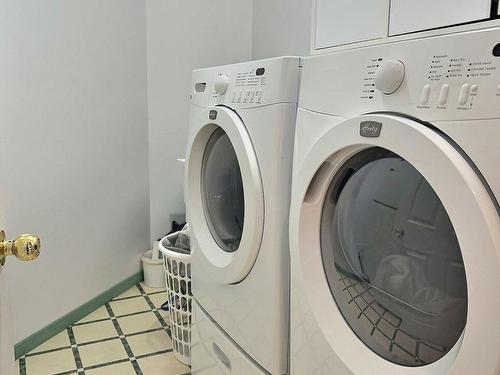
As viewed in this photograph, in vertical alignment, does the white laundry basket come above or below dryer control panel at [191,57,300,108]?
below

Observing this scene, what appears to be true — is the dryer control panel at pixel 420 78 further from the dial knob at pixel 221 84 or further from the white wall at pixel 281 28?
the white wall at pixel 281 28

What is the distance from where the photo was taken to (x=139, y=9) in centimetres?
225

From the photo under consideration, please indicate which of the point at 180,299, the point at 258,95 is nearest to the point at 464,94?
the point at 258,95

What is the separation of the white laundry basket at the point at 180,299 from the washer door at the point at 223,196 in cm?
29

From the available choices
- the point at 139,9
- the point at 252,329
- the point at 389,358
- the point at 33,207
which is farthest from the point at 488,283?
the point at 139,9

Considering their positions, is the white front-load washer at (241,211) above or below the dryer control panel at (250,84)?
below

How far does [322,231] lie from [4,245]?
599 millimetres

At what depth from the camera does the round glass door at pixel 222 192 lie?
1.35 m

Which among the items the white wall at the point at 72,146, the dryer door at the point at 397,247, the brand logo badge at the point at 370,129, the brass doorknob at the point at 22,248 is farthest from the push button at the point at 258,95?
the white wall at the point at 72,146

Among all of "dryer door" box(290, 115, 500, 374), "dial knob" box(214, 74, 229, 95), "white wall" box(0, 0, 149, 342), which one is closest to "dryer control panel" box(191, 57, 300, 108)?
"dial knob" box(214, 74, 229, 95)

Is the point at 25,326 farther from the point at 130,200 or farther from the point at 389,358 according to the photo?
the point at 389,358

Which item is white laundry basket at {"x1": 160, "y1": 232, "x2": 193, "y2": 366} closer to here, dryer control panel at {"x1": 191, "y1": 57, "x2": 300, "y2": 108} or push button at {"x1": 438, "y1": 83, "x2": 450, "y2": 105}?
dryer control panel at {"x1": 191, "y1": 57, "x2": 300, "y2": 108}

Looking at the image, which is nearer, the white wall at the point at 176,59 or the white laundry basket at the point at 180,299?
→ the white laundry basket at the point at 180,299

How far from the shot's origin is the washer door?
1128 millimetres
